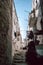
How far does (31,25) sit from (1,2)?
1196cm

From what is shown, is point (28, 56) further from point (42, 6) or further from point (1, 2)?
point (42, 6)

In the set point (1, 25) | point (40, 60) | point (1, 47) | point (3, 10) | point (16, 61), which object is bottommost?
point (16, 61)

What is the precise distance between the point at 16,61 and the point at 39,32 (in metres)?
2.90

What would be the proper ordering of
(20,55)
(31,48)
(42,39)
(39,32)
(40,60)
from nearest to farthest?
(40,60), (31,48), (39,32), (20,55), (42,39)

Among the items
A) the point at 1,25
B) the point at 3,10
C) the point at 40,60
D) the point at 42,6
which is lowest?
the point at 40,60

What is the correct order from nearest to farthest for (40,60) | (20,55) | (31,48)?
1. (40,60)
2. (31,48)
3. (20,55)

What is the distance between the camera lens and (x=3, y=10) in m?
6.93

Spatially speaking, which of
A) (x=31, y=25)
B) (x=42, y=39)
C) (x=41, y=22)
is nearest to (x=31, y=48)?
(x=42, y=39)

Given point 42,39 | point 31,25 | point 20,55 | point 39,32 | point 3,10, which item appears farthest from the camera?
point 31,25

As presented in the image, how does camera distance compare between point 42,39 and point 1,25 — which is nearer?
point 1,25

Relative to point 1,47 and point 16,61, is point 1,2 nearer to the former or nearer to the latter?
point 1,47

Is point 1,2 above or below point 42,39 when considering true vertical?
above

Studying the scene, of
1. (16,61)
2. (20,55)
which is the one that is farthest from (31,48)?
(20,55)

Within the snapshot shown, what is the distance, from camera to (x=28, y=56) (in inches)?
247
